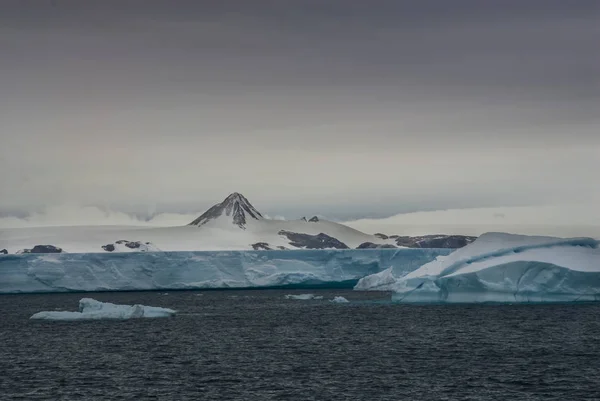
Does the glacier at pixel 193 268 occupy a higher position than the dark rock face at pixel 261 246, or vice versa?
the dark rock face at pixel 261 246

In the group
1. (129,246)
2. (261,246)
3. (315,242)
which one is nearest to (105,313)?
(129,246)

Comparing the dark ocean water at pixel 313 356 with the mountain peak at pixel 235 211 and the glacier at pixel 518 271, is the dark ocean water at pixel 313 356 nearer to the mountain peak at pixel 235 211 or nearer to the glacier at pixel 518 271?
the glacier at pixel 518 271

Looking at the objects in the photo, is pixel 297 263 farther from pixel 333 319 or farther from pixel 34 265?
pixel 333 319

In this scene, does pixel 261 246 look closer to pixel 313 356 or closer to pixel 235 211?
pixel 235 211

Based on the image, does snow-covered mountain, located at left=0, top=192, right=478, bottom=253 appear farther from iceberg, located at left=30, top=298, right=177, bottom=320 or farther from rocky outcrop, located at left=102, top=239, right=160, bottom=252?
iceberg, located at left=30, top=298, right=177, bottom=320

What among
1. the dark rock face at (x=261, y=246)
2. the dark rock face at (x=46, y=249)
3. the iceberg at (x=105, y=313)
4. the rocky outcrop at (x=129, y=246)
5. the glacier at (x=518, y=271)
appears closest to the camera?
the glacier at (x=518, y=271)

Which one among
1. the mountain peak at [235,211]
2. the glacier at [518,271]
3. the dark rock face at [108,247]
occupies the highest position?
the mountain peak at [235,211]

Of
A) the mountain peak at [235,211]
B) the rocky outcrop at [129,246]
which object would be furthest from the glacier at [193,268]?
the mountain peak at [235,211]

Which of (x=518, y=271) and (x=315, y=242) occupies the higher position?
(x=315, y=242)
